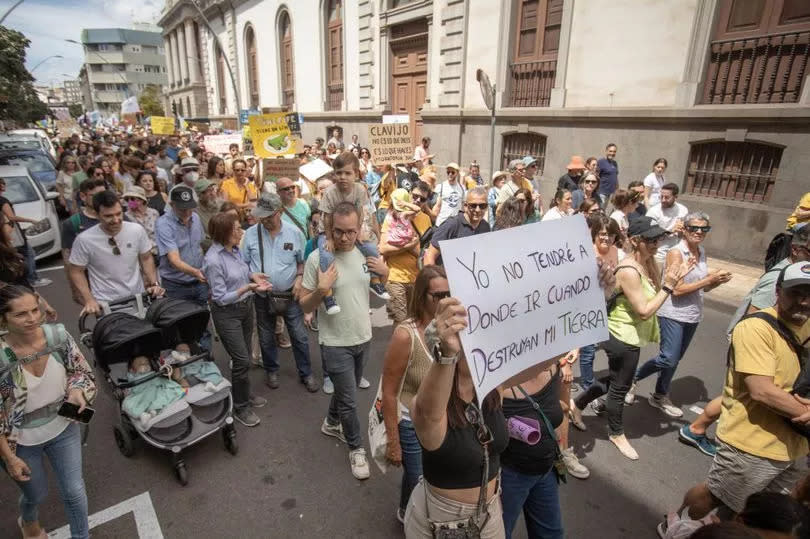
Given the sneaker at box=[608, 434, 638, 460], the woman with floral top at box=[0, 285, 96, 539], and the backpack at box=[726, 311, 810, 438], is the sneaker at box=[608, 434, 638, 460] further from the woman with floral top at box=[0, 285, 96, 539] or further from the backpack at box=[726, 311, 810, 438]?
the woman with floral top at box=[0, 285, 96, 539]

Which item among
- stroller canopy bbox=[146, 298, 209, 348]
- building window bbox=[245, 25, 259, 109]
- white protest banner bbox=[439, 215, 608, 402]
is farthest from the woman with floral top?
building window bbox=[245, 25, 259, 109]

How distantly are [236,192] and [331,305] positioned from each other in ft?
15.5

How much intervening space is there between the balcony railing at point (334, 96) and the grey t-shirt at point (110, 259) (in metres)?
19.2

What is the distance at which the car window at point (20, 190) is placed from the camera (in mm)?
8594

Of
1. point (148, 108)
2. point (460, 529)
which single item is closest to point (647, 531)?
point (460, 529)

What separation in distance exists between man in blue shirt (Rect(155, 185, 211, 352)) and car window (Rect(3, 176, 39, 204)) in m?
6.34

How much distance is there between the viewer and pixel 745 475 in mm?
2381

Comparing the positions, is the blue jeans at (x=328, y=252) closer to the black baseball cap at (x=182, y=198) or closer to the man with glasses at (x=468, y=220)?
the man with glasses at (x=468, y=220)

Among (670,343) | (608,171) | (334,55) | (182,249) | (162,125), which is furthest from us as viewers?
(334,55)

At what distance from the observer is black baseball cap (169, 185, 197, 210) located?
4512 millimetres

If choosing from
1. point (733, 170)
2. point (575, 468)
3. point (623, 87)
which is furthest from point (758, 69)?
point (575, 468)

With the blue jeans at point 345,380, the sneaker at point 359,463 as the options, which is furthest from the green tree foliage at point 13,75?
the sneaker at point 359,463

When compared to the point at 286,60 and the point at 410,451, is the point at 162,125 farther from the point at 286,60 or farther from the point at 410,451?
the point at 410,451

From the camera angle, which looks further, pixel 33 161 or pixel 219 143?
pixel 219 143
